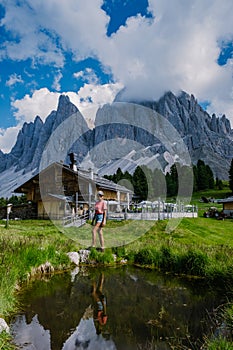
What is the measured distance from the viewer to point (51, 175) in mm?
31641

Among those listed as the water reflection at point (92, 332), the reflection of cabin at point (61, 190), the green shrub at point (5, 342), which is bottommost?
the water reflection at point (92, 332)

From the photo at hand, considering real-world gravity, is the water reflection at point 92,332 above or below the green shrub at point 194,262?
below

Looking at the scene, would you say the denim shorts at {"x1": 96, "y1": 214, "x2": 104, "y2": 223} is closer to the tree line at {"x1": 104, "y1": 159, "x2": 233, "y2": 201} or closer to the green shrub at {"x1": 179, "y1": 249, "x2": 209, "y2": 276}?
the green shrub at {"x1": 179, "y1": 249, "x2": 209, "y2": 276}

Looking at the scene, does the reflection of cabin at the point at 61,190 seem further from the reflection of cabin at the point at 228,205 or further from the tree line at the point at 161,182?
the tree line at the point at 161,182

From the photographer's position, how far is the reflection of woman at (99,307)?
6.04m

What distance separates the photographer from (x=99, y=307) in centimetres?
694

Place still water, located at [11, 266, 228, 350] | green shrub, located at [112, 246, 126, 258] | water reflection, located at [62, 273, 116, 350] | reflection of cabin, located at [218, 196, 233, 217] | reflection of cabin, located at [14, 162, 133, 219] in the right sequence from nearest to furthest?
water reflection, located at [62, 273, 116, 350]
still water, located at [11, 266, 228, 350]
green shrub, located at [112, 246, 126, 258]
reflection of cabin, located at [14, 162, 133, 219]
reflection of cabin, located at [218, 196, 233, 217]

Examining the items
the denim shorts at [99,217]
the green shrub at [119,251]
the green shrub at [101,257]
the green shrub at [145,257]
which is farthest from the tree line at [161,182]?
the denim shorts at [99,217]

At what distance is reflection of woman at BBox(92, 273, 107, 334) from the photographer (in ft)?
19.8

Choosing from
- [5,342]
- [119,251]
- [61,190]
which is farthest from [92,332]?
[61,190]

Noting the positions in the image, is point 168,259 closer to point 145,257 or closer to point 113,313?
point 145,257

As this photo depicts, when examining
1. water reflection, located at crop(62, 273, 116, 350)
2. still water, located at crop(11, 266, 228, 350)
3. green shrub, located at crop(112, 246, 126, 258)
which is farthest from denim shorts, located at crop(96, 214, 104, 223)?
water reflection, located at crop(62, 273, 116, 350)

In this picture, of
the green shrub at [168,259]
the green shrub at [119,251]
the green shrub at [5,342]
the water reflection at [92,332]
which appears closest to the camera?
the green shrub at [5,342]

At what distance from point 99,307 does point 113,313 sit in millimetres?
515
